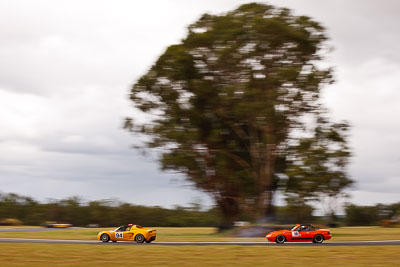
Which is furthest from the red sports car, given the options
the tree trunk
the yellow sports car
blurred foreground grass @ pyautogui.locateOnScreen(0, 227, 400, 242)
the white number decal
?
the tree trunk

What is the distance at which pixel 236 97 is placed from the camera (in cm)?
4153

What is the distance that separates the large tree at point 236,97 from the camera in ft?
137

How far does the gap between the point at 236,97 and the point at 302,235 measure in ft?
50.9

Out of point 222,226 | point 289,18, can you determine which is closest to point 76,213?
point 222,226

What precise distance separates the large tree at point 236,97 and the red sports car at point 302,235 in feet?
43.6

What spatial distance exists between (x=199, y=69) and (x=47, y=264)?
2900 cm

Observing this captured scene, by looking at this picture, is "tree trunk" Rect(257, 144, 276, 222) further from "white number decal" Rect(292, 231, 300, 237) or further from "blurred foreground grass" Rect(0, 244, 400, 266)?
"blurred foreground grass" Rect(0, 244, 400, 266)

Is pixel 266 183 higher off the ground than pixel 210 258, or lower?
higher

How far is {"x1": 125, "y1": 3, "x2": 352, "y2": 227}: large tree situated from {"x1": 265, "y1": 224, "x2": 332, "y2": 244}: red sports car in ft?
43.6

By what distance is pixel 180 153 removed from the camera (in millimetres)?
44062

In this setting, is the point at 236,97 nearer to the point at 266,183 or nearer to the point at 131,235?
the point at 266,183

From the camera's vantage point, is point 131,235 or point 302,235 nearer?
point 302,235

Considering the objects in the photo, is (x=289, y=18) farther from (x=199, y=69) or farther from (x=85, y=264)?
(x=85, y=264)

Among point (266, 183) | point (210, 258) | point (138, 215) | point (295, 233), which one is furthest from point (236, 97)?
point (138, 215)
